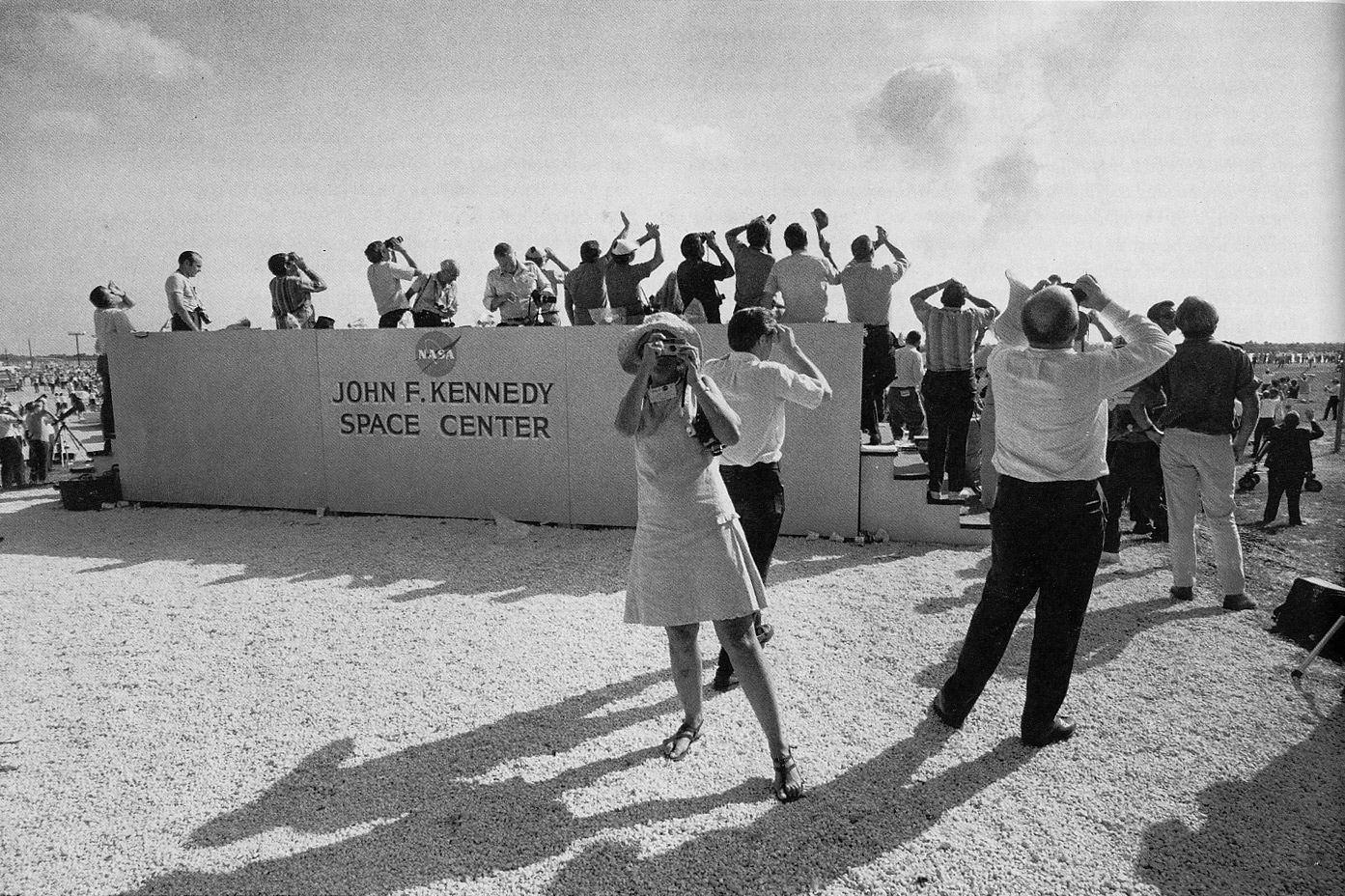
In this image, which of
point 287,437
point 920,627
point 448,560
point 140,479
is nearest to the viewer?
point 920,627

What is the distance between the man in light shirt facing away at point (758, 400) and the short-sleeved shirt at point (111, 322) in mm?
9738

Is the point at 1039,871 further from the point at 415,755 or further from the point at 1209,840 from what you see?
the point at 415,755

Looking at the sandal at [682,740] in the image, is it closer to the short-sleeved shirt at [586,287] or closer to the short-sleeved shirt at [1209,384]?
the short-sleeved shirt at [1209,384]

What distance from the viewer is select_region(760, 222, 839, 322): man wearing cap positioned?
708cm

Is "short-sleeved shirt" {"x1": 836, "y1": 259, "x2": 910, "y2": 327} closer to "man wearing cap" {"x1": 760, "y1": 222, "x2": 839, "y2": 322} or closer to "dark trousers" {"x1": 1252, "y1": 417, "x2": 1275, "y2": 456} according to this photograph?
"man wearing cap" {"x1": 760, "y1": 222, "x2": 839, "y2": 322}

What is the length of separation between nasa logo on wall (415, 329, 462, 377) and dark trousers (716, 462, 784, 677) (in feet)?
18.0

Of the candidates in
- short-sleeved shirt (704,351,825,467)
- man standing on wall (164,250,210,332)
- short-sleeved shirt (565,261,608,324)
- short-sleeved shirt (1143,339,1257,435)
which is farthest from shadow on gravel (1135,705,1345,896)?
man standing on wall (164,250,210,332)

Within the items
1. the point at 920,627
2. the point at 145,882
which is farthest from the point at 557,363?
the point at 145,882

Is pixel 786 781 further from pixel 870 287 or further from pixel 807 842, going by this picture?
pixel 870 287

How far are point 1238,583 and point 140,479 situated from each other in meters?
12.2

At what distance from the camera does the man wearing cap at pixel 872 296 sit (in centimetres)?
719

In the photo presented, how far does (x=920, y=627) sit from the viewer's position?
4996 mm

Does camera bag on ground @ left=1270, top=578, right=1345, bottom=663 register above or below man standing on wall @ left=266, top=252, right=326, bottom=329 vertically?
below

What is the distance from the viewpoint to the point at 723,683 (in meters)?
4.06
